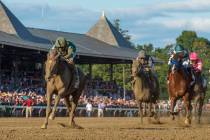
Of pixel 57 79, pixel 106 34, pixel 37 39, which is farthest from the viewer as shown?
pixel 106 34

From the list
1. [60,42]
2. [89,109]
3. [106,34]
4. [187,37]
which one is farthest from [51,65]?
[187,37]

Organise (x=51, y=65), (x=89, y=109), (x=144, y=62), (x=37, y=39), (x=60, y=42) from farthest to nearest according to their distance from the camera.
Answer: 1. (x=37, y=39)
2. (x=89, y=109)
3. (x=144, y=62)
4. (x=60, y=42)
5. (x=51, y=65)

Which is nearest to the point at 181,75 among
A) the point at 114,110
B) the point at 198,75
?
the point at 198,75

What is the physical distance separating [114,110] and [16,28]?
29.7 feet

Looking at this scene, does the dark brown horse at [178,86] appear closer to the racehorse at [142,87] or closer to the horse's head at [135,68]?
the racehorse at [142,87]

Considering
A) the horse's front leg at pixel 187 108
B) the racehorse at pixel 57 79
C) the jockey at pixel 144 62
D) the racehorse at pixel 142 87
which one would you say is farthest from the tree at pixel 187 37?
the racehorse at pixel 57 79

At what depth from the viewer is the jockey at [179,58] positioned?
21719mm

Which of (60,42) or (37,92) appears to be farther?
(37,92)

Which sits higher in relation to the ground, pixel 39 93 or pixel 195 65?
pixel 195 65

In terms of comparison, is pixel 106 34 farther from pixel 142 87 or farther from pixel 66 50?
pixel 66 50

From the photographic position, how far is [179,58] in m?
21.8

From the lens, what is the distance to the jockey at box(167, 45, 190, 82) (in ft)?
71.3

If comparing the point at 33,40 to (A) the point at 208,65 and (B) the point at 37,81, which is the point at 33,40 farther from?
(A) the point at 208,65

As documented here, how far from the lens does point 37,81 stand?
4625 cm
